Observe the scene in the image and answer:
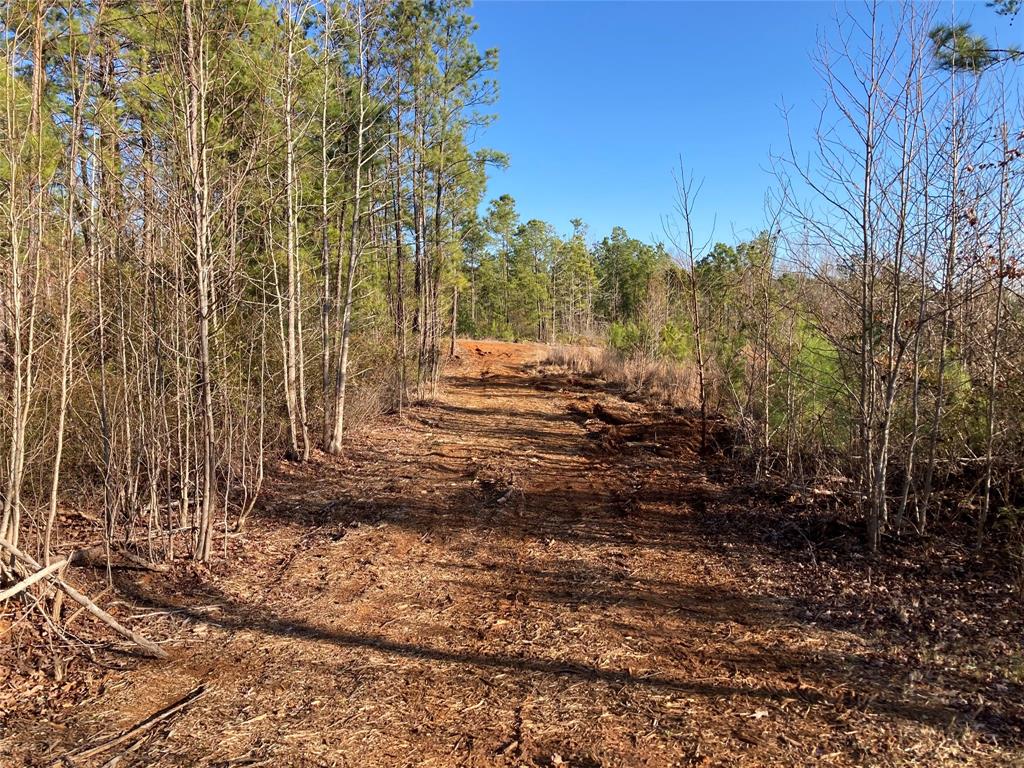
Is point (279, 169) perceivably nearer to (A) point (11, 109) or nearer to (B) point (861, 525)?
(A) point (11, 109)

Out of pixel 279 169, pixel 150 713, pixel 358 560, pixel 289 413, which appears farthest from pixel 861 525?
pixel 279 169

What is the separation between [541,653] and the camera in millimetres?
3529

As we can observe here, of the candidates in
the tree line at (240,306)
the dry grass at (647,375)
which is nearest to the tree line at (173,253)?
the tree line at (240,306)

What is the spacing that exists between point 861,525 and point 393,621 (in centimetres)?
408

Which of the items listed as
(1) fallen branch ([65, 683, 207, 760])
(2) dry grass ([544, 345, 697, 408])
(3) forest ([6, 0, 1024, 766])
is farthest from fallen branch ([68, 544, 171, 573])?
(2) dry grass ([544, 345, 697, 408])

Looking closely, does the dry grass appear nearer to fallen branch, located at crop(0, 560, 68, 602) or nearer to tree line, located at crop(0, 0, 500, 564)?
tree line, located at crop(0, 0, 500, 564)

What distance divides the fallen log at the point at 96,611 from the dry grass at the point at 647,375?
11068 mm

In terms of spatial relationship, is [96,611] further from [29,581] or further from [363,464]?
[363,464]

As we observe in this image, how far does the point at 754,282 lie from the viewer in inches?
317

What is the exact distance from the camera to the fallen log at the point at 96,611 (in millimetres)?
3186

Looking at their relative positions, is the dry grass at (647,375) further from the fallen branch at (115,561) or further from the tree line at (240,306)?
the fallen branch at (115,561)

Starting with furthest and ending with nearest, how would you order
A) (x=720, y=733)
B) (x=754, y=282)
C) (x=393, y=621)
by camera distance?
→ (x=754, y=282) → (x=393, y=621) → (x=720, y=733)

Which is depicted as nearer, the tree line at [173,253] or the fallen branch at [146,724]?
the fallen branch at [146,724]

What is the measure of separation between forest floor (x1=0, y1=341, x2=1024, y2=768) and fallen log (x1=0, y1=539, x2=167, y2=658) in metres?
0.11
